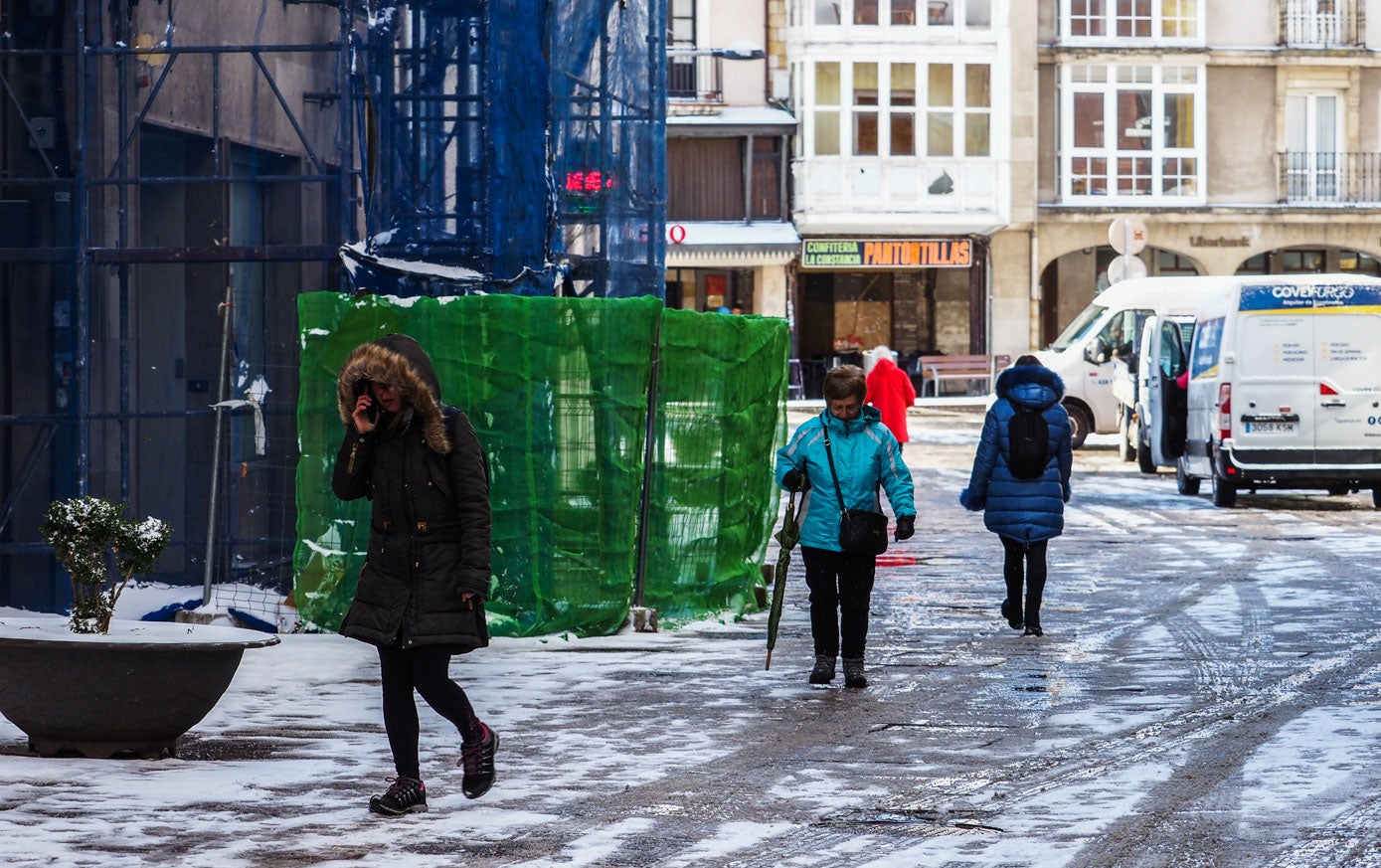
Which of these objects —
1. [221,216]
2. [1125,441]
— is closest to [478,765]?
[221,216]

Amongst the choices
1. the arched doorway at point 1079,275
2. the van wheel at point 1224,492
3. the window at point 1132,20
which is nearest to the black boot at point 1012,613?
the van wheel at point 1224,492

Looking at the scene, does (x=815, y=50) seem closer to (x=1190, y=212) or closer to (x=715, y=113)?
(x=715, y=113)

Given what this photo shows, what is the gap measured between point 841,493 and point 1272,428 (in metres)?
13.1

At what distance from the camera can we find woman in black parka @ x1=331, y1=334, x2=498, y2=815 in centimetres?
714

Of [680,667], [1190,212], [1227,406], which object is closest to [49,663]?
[680,667]

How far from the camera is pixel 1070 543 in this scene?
18.9 m

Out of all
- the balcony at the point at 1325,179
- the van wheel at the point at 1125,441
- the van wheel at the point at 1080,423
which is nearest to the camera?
the van wheel at the point at 1125,441

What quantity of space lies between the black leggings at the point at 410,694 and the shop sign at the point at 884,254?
39.4 metres

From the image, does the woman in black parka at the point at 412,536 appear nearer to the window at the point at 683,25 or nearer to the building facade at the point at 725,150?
the building facade at the point at 725,150

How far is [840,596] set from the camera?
34.5 ft

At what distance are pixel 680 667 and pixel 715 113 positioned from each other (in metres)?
36.5

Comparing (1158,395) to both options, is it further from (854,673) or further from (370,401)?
(370,401)

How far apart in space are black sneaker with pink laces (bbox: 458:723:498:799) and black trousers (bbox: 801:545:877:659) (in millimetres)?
3263

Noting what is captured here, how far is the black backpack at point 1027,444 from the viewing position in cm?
1260
